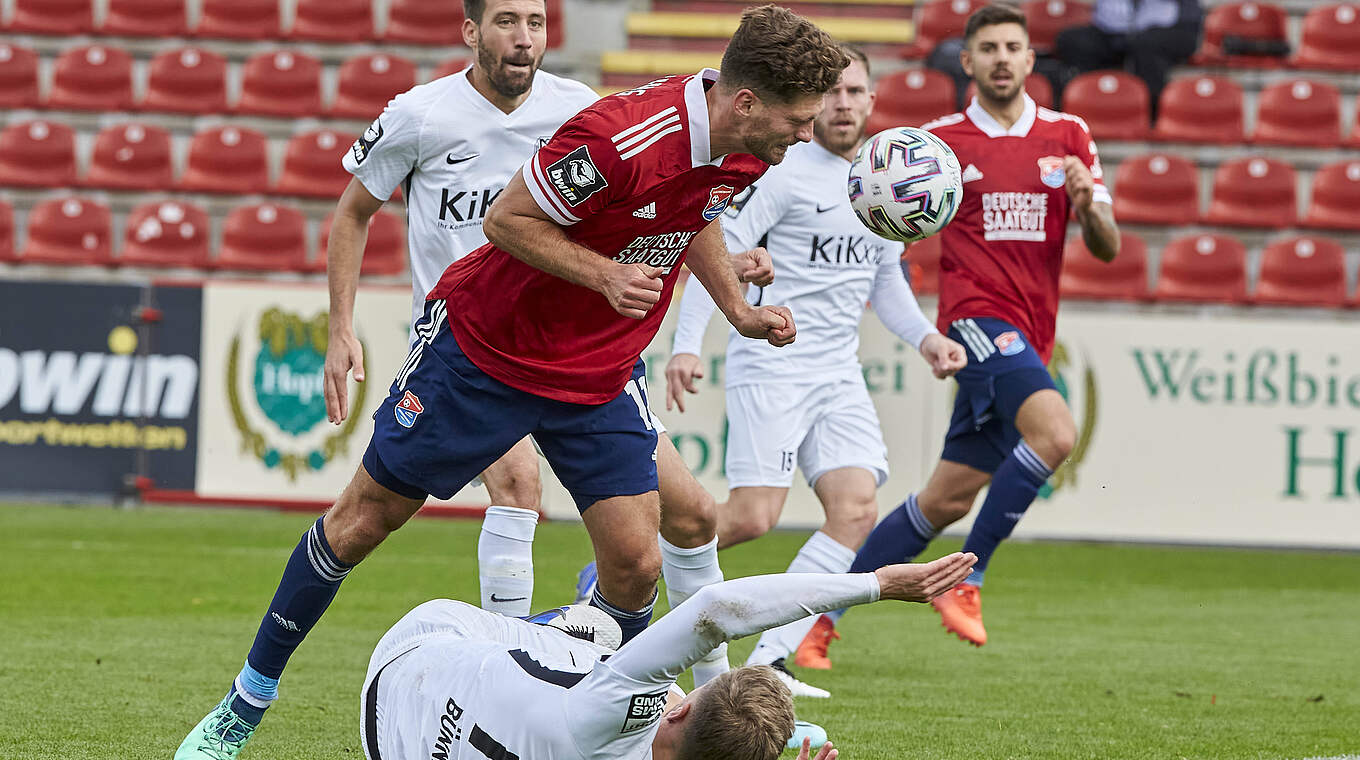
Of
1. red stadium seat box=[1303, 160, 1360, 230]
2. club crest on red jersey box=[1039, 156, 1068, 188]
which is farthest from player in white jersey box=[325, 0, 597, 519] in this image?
red stadium seat box=[1303, 160, 1360, 230]

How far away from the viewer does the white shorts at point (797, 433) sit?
6.40 metres

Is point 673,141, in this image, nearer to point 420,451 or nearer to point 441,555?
point 420,451

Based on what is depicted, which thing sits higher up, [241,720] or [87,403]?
[241,720]

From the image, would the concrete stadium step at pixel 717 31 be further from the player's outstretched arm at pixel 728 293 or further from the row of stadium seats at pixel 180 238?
the player's outstretched arm at pixel 728 293

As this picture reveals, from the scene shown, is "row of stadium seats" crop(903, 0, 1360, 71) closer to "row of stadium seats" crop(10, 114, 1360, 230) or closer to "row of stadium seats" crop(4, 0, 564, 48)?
"row of stadium seats" crop(10, 114, 1360, 230)

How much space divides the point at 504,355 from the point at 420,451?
328 millimetres

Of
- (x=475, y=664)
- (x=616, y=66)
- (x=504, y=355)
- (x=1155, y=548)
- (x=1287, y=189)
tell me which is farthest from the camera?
(x=616, y=66)

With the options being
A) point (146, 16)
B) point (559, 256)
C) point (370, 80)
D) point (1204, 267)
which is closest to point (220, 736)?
point (559, 256)

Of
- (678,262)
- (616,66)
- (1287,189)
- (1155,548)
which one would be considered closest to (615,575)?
(678,262)

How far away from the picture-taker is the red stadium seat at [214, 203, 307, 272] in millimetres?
13984

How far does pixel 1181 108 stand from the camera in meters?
14.4

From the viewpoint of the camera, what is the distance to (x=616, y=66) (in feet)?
52.7

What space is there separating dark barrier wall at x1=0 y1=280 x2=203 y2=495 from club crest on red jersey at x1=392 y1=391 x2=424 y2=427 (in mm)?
7917

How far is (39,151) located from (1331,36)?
39.0ft
